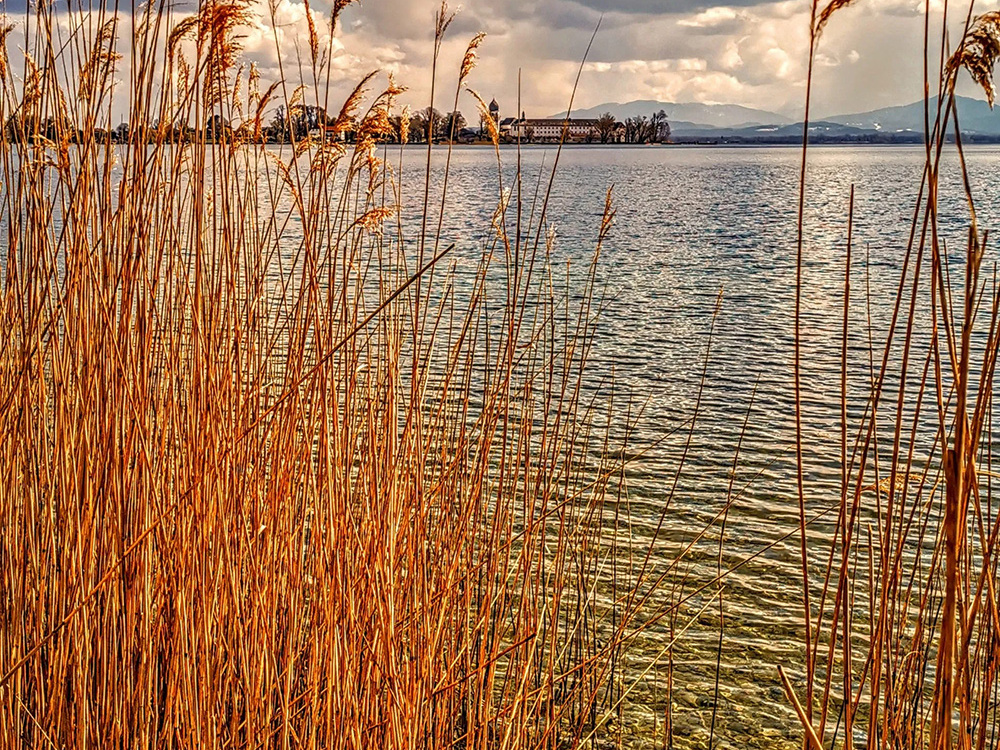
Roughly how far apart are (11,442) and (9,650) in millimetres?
396

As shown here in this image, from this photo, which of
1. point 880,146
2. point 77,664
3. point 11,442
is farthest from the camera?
point 880,146

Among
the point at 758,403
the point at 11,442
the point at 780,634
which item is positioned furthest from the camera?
the point at 758,403

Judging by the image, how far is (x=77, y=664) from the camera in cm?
161

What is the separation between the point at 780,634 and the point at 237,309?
3.07 m

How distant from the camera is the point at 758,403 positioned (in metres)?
7.44

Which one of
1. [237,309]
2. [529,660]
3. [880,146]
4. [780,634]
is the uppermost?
[880,146]

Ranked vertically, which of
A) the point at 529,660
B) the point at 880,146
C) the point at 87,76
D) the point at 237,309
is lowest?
the point at 529,660

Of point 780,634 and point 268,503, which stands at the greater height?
point 268,503

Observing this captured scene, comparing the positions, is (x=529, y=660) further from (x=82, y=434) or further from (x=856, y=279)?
(x=856, y=279)

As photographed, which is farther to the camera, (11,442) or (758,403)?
(758,403)

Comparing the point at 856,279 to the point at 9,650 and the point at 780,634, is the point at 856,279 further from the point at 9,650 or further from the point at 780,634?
the point at 9,650

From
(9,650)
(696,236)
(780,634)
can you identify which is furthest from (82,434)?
(696,236)

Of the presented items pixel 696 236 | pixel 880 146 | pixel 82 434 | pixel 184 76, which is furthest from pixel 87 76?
pixel 880 146

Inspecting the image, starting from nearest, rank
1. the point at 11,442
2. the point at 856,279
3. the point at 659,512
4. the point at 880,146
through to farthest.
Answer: the point at 11,442
the point at 659,512
the point at 856,279
the point at 880,146
